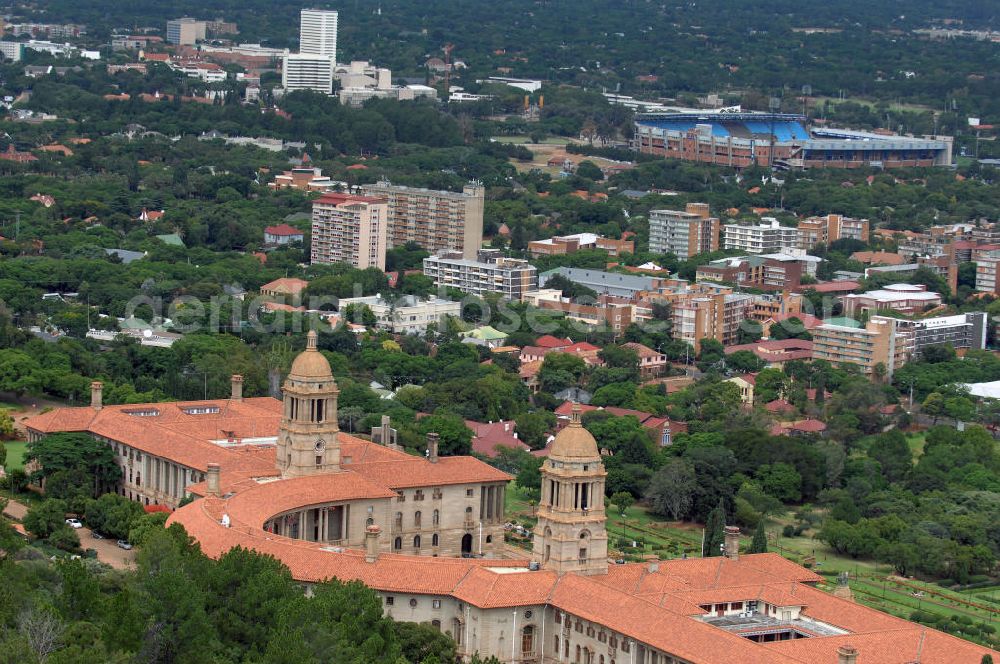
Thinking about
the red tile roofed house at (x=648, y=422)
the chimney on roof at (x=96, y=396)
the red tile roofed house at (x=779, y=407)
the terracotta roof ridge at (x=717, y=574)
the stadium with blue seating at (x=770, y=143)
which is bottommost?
the red tile roofed house at (x=779, y=407)

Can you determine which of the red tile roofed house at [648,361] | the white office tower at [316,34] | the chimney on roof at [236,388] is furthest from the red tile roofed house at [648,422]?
the white office tower at [316,34]

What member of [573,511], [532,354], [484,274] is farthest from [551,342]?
[573,511]

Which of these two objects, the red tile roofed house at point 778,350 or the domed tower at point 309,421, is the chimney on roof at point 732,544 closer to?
the domed tower at point 309,421

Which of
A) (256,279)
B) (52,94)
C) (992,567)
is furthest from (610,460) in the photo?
(52,94)

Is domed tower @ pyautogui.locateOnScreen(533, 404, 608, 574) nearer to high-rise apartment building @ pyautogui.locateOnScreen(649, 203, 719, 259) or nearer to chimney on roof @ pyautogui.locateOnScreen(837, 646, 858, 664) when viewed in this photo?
chimney on roof @ pyautogui.locateOnScreen(837, 646, 858, 664)

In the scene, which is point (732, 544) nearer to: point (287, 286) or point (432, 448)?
point (432, 448)

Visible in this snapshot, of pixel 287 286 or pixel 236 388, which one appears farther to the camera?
pixel 287 286
